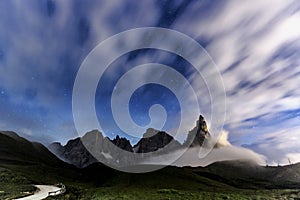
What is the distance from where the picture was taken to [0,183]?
199625mm

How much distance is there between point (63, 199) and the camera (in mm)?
126625

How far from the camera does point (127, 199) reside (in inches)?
7520

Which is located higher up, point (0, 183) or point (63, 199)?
point (0, 183)

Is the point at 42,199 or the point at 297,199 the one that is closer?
the point at 42,199

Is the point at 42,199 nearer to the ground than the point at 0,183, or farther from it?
nearer to the ground

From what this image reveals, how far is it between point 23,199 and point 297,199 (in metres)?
171

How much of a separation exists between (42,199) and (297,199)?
16475 cm

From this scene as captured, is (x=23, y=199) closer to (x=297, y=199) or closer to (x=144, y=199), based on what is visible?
(x=144, y=199)

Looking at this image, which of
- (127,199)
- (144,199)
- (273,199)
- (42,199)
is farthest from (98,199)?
(273,199)

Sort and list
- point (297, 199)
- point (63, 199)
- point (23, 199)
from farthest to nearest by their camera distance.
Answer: point (297, 199) < point (63, 199) < point (23, 199)

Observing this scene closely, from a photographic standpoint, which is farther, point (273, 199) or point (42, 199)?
point (273, 199)

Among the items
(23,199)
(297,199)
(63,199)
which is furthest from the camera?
(297,199)

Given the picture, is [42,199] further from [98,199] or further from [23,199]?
[98,199]

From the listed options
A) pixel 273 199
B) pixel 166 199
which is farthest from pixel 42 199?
pixel 273 199
